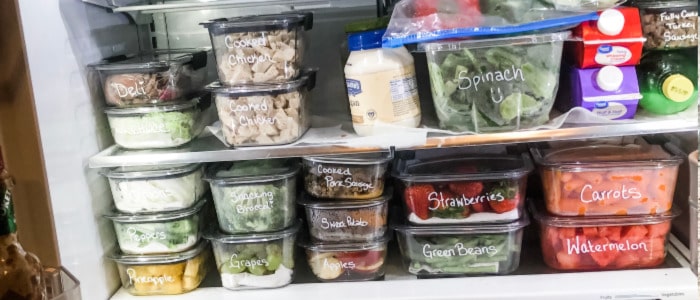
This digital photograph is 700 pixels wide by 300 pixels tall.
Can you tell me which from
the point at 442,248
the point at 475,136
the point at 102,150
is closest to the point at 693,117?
the point at 475,136

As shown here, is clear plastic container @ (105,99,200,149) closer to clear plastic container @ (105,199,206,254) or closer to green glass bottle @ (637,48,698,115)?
clear plastic container @ (105,199,206,254)

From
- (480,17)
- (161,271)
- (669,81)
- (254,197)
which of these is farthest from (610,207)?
(161,271)

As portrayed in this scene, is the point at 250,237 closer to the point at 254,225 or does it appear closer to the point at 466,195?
the point at 254,225

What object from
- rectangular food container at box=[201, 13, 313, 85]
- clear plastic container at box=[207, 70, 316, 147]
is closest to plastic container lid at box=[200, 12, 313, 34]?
rectangular food container at box=[201, 13, 313, 85]

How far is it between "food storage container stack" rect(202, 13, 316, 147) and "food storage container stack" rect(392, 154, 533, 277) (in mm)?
280

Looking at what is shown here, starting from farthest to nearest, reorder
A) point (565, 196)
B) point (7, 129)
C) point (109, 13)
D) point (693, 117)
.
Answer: point (109, 13)
point (565, 196)
point (693, 117)
point (7, 129)

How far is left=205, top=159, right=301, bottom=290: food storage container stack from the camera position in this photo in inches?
57.2

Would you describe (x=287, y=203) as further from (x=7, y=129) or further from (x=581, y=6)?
(x=581, y=6)

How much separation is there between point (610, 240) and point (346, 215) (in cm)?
55

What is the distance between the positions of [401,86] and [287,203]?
358 millimetres

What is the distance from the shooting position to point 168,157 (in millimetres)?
1404

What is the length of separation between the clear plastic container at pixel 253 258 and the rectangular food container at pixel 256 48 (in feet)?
1.08

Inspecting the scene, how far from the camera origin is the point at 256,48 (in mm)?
1366

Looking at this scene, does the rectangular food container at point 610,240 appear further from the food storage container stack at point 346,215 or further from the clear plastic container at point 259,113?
the clear plastic container at point 259,113
